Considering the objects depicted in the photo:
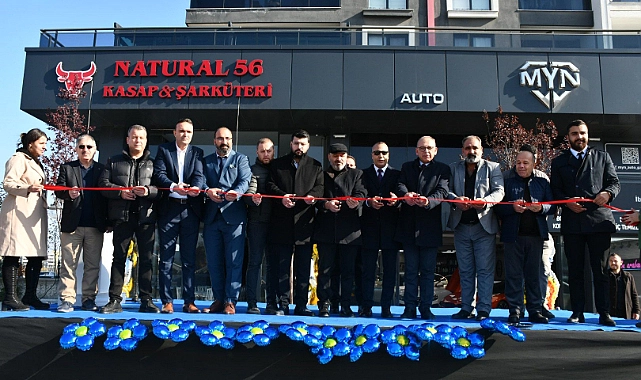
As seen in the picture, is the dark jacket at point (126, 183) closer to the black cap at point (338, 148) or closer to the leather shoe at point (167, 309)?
the leather shoe at point (167, 309)

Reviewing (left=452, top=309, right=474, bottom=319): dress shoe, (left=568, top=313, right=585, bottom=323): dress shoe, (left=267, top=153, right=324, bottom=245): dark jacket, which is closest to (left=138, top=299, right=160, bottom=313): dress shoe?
(left=267, top=153, right=324, bottom=245): dark jacket

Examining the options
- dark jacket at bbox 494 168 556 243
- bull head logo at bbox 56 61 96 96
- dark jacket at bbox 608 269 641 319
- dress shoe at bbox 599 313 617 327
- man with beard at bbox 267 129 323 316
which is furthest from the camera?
bull head logo at bbox 56 61 96 96

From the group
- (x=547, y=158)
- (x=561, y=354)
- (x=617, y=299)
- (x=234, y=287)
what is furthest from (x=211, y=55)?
(x=561, y=354)

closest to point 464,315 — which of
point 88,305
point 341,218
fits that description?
point 341,218

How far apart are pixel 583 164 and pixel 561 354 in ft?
6.08

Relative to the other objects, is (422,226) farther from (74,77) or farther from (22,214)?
(74,77)

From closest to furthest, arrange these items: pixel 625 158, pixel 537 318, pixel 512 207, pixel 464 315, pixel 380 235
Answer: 1. pixel 537 318
2. pixel 512 207
3. pixel 464 315
4. pixel 380 235
5. pixel 625 158

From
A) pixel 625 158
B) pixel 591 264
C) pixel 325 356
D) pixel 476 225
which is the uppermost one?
pixel 625 158

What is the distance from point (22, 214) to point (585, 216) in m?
5.40

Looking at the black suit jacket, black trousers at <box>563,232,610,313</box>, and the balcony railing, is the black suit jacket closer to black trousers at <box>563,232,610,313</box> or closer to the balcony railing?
black trousers at <box>563,232,610,313</box>

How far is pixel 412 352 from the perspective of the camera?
4023mm

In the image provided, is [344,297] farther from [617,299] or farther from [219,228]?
[617,299]

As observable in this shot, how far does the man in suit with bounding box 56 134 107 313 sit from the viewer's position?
202 inches

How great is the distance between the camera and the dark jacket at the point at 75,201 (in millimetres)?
5113
